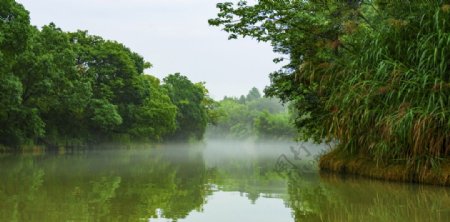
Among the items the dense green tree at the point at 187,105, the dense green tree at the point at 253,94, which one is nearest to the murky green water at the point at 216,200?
the dense green tree at the point at 187,105

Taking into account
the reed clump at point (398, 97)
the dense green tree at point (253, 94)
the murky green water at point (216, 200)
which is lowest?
the murky green water at point (216, 200)

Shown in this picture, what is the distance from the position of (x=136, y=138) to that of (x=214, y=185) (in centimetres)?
4478

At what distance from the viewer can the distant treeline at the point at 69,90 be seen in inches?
1131

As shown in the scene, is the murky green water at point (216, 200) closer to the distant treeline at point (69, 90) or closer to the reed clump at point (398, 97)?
the reed clump at point (398, 97)

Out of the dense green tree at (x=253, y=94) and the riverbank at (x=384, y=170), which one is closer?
the riverbank at (x=384, y=170)

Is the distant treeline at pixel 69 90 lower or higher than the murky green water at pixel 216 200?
higher

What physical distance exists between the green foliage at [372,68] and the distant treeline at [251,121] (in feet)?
175

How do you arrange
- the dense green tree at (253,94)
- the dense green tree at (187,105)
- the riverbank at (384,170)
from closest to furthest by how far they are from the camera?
the riverbank at (384,170), the dense green tree at (187,105), the dense green tree at (253,94)

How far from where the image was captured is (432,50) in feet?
40.0

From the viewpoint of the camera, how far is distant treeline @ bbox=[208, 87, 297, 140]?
312 feet

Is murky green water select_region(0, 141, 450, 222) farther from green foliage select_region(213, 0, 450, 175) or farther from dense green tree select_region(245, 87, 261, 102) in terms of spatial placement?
dense green tree select_region(245, 87, 261, 102)

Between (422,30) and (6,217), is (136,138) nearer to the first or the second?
(422,30)

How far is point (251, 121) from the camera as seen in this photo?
444ft

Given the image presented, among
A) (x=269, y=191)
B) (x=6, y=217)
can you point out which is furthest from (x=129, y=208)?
(x=269, y=191)
